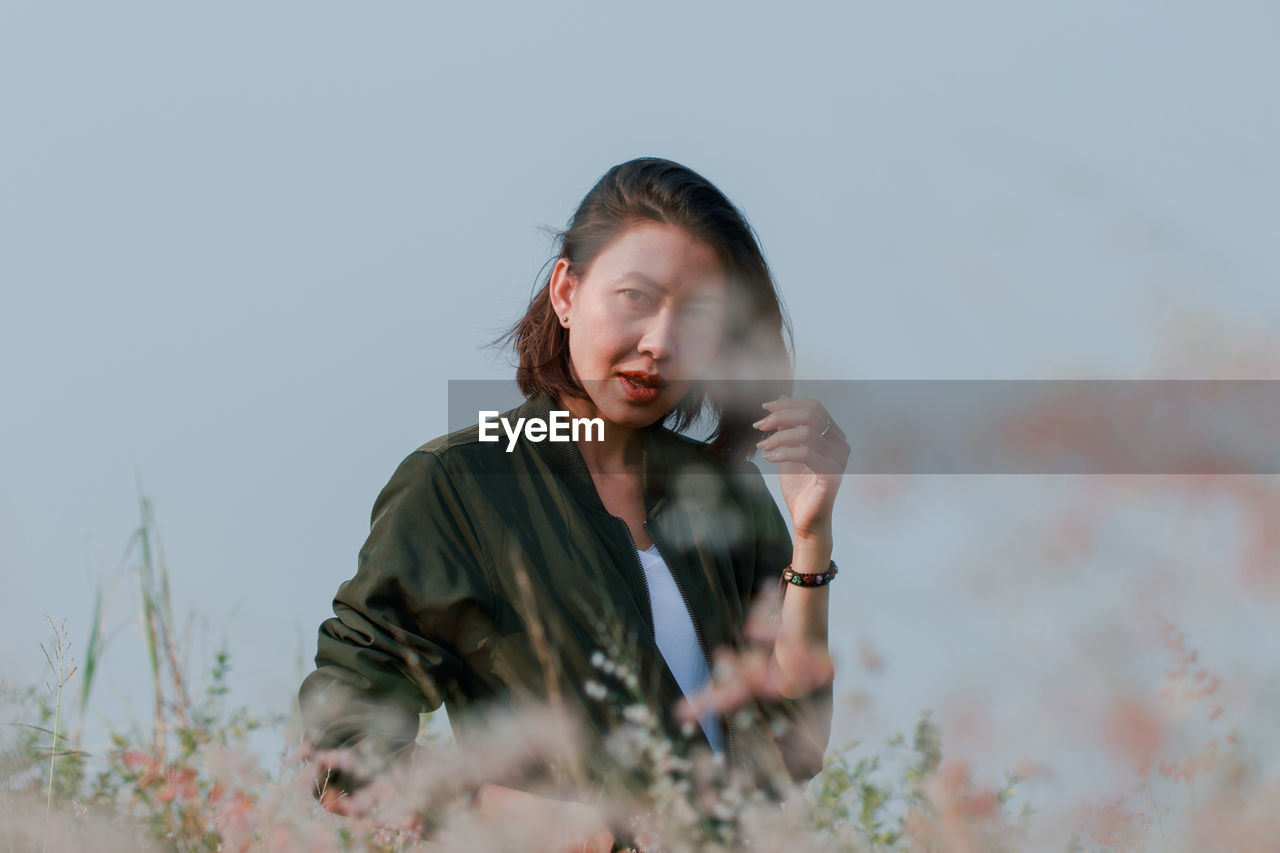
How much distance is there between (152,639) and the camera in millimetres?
2012

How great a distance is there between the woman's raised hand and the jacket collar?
0.42m

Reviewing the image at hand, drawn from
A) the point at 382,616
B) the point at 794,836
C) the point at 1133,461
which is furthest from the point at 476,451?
the point at 1133,461

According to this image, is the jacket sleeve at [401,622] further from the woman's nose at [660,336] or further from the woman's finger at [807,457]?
the woman's finger at [807,457]

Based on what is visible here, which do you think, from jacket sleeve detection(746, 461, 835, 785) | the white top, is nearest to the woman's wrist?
jacket sleeve detection(746, 461, 835, 785)

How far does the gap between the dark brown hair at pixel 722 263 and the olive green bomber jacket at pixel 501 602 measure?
0.16 metres

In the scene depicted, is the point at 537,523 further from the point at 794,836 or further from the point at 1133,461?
the point at 1133,461

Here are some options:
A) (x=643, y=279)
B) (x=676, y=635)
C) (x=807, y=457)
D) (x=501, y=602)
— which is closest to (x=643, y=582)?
(x=676, y=635)

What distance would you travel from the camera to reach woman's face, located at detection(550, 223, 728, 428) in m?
2.35

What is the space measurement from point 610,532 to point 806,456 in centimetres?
48

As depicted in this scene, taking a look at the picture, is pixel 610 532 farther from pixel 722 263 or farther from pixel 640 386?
pixel 722 263

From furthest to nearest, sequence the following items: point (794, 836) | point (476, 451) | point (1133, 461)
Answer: point (476, 451), point (794, 836), point (1133, 461)

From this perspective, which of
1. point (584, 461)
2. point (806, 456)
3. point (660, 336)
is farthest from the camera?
point (584, 461)

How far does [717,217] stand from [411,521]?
925 millimetres

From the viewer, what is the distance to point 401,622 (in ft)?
7.25
